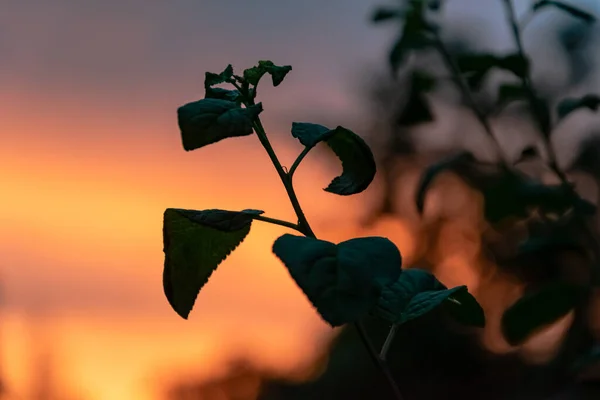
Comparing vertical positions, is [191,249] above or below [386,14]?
below

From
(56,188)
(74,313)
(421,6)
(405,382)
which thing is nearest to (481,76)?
(421,6)

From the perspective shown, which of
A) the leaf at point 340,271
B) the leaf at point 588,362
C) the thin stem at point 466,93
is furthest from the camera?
the thin stem at point 466,93

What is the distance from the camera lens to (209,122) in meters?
0.25

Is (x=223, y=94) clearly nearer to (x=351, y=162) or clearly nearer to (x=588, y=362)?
(x=351, y=162)

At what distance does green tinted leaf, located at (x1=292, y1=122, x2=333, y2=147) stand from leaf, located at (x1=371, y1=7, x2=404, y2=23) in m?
0.57

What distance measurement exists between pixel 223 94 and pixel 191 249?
2.7 inches

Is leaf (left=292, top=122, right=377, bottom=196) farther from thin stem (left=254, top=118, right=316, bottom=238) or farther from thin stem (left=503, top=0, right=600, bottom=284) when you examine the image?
thin stem (left=503, top=0, right=600, bottom=284)

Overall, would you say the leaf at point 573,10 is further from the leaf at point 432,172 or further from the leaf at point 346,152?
the leaf at point 346,152

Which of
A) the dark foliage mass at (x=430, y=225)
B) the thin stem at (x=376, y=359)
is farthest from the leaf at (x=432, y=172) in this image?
the thin stem at (x=376, y=359)

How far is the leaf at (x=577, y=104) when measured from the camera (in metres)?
0.72

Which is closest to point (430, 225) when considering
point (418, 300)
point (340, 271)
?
point (418, 300)

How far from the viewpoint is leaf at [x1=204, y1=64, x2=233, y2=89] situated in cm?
31

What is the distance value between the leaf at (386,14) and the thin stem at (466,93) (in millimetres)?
62

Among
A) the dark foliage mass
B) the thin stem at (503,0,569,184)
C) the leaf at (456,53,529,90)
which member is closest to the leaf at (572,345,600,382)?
the dark foliage mass
